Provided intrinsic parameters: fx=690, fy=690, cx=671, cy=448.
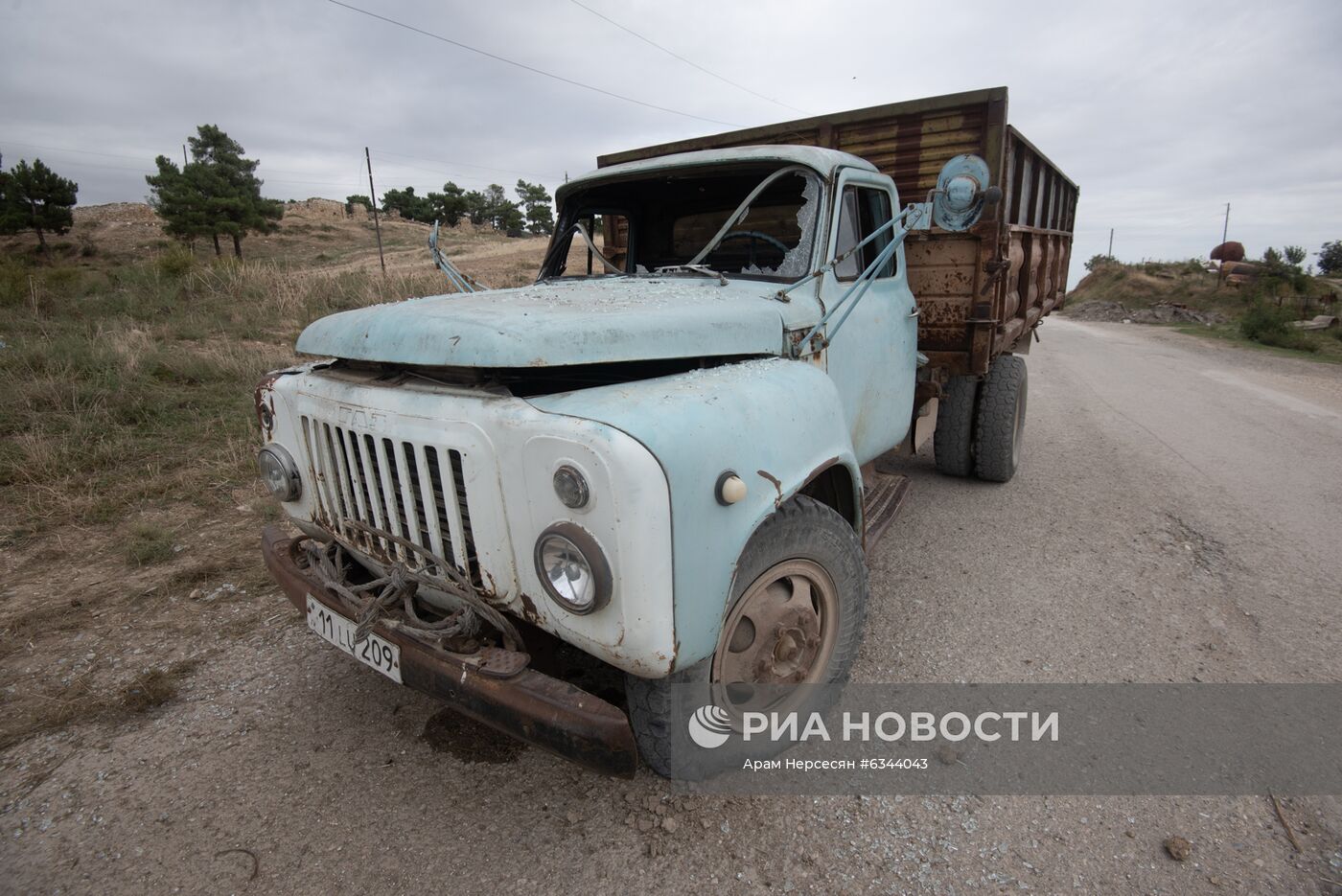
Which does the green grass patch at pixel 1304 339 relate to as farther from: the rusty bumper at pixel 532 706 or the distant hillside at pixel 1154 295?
the rusty bumper at pixel 532 706

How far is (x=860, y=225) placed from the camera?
10.1 feet

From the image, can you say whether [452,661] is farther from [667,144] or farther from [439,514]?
[667,144]

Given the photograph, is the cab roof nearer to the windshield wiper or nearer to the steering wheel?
the steering wheel

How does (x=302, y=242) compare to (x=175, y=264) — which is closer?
(x=175, y=264)

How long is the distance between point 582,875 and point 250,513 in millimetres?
3435

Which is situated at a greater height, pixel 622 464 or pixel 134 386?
pixel 622 464

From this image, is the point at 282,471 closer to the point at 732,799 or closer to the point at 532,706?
the point at 532,706

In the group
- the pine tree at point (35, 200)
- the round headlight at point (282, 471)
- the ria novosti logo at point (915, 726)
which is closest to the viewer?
the ria novosti logo at point (915, 726)

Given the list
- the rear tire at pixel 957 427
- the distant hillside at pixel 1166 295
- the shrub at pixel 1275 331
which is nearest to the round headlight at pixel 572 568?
the rear tire at pixel 957 427

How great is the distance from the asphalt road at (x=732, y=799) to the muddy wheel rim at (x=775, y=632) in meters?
0.38

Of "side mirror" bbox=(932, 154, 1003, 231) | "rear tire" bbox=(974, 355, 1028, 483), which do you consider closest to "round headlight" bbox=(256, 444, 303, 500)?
"side mirror" bbox=(932, 154, 1003, 231)

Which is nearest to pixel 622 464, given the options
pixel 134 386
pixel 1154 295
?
pixel 134 386

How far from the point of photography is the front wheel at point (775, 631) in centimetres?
184

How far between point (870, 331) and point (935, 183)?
154 centimetres
